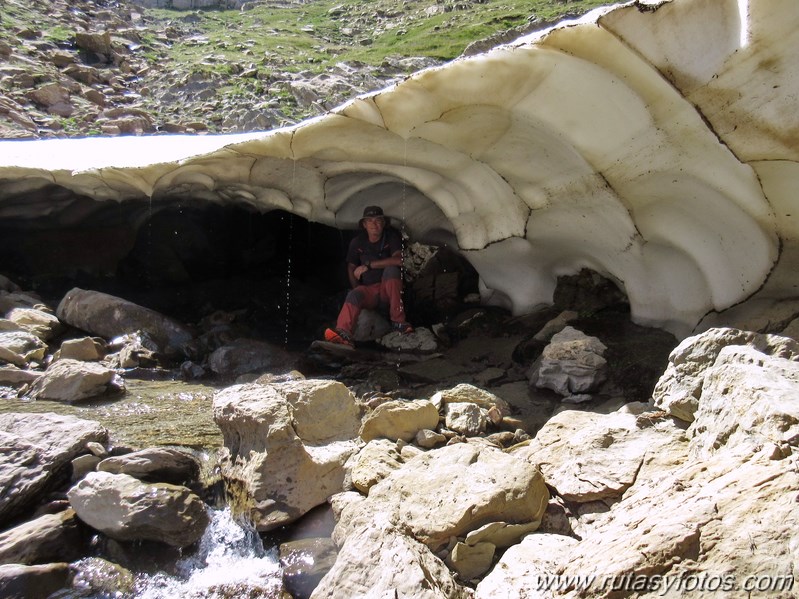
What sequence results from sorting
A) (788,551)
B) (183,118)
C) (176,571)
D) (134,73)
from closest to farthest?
(788,551) → (176,571) → (183,118) → (134,73)

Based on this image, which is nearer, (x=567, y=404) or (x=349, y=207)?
(x=567, y=404)

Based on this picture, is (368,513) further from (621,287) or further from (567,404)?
(621,287)

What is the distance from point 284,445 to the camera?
3211mm

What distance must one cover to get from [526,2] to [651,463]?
80.6 ft

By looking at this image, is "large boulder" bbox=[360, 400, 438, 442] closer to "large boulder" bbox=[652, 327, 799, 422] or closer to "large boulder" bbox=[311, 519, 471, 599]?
"large boulder" bbox=[311, 519, 471, 599]

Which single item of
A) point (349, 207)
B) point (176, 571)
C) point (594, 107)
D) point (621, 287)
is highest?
point (594, 107)

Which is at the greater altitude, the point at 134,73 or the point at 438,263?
the point at 134,73

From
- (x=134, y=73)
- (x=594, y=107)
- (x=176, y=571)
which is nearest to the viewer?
(x=176, y=571)

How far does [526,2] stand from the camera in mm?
24094

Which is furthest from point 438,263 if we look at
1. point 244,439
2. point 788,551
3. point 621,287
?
point 788,551

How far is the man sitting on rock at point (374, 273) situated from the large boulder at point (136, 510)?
9.54ft

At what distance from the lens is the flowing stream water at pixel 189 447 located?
9.07 feet

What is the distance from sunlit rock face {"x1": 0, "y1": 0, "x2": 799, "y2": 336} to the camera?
331 centimetres

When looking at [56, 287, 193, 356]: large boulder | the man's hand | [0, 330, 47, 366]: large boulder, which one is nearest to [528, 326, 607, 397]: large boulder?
the man's hand
